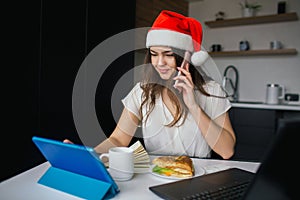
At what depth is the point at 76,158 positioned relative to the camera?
61 centimetres

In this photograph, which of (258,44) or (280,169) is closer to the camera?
(280,169)

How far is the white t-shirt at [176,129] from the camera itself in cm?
128

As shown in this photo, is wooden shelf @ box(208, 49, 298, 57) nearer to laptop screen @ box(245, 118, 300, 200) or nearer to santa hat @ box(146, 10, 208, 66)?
santa hat @ box(146, 10, 208, 66)

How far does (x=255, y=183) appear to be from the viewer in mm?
412

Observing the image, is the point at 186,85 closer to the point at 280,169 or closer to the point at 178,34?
the point at 178,34

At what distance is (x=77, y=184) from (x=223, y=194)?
36 centimetres

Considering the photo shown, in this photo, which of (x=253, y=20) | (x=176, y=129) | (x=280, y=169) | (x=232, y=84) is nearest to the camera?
(x=280, y=169)

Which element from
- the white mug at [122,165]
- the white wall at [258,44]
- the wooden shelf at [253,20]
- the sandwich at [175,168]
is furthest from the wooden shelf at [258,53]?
the white mug at [122,165]

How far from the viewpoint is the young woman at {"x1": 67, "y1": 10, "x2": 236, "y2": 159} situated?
1161mm

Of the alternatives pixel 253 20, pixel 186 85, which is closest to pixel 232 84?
pixel 253 20

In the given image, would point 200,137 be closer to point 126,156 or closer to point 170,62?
point 170,62

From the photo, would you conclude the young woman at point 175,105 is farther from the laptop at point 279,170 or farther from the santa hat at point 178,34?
the laptop at point 279,170

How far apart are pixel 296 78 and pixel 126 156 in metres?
2.91

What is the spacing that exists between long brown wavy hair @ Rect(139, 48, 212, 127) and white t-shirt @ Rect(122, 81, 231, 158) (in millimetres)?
26
